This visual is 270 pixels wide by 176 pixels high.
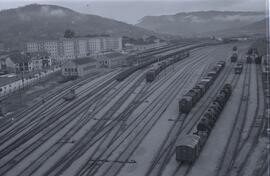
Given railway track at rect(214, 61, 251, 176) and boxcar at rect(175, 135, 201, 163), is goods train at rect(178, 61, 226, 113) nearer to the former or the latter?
railway track at rect(214, 61, 251, 176)

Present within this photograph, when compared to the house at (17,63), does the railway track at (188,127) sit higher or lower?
lower

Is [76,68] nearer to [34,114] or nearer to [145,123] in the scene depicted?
[34,114]

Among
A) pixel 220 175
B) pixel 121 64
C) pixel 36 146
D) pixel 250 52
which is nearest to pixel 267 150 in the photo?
pixel 220 175

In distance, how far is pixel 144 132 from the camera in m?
31.0

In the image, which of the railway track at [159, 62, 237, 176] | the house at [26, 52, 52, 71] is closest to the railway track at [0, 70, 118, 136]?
the railway track at [159, 62, 237, 176]

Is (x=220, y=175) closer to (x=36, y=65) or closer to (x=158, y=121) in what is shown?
(x=158, y=121)

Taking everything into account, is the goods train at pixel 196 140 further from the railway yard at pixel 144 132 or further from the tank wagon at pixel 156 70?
the tank wagon at pixel 156 70

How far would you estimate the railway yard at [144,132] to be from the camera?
23.7 meters

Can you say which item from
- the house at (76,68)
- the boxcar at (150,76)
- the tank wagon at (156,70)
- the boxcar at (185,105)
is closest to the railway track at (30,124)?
the boxcar at (185,105)

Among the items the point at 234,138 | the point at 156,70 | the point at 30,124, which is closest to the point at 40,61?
the point at 156,70

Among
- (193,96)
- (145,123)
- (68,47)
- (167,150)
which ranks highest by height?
(68,47)

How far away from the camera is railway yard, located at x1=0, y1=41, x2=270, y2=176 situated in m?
23.7

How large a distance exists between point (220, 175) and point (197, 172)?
1546 millimetres

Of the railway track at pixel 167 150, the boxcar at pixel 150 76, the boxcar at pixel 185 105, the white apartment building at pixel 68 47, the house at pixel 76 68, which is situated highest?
the white apartment building at pixel 68 47
